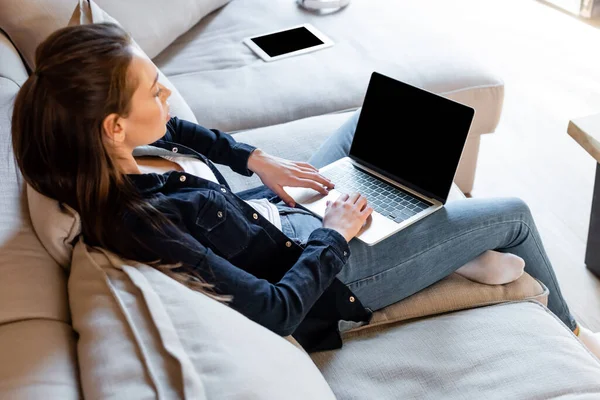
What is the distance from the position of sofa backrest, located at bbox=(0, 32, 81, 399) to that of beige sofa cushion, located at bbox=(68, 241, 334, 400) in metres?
0.02

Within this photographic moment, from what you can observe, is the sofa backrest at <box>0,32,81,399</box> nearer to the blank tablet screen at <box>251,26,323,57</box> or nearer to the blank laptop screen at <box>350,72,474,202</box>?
the blank laptop screen at <box>350,72,474,202</box>

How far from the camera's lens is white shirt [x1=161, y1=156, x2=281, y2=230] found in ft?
4.32

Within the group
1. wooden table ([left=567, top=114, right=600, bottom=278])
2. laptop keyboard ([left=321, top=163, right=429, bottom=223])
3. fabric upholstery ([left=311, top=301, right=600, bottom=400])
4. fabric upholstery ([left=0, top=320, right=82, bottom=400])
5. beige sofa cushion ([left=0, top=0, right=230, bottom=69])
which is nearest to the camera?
fabric upholstery ([left=0, top=320, right=82, bottom=400])

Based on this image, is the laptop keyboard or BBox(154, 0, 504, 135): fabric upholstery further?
BBox(154, 0, 504, 135): fabric upholstery

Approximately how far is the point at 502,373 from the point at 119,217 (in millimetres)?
699

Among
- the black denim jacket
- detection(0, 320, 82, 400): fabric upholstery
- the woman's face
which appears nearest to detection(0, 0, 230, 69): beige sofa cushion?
the black denim jacket

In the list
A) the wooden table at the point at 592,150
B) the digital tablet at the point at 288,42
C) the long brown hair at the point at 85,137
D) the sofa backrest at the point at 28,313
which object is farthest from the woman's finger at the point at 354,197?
the digital tablet at the point at 288,42

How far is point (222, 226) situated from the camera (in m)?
1.17

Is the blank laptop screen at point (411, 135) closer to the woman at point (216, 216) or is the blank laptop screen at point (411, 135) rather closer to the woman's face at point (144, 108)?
the woman at point (216, 216)

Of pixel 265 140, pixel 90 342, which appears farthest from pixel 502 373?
pixel 265 140

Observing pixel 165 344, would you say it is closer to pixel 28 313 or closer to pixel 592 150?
pixel 28 313

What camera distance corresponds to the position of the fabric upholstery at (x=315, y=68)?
194cm

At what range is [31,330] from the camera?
0.88m

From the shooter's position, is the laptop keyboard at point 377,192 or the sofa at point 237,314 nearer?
the sofa at point 237,314
